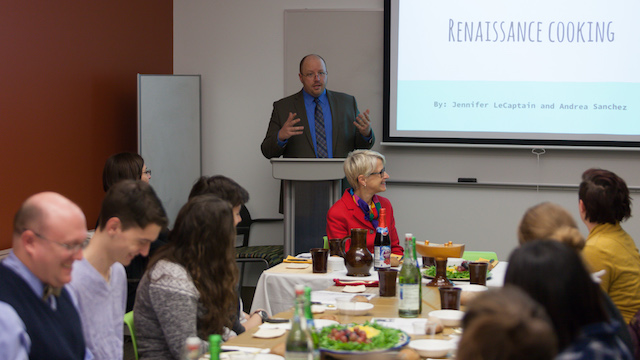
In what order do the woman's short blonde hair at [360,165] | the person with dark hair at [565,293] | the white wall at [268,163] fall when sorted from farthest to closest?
A: the white wall at [268,163] < the woman's short blonde hair at [360,165] < the person with dark hair at [565,293]

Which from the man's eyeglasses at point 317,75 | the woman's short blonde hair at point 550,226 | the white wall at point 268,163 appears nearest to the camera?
the woman's short blonde hair at point 550,226

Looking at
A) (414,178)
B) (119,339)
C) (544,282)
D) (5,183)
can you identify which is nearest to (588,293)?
(544,282)

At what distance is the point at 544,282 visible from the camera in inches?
50.5

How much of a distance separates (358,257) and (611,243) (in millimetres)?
1065

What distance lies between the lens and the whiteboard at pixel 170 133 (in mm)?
5613

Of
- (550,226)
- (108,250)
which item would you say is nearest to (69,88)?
(108,250)

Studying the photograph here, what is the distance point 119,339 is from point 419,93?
4.14 m

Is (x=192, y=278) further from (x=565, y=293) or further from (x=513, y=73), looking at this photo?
(x=513, y=73)

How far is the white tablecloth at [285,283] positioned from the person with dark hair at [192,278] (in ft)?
2.99

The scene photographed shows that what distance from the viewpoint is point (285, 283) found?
10.6 feet

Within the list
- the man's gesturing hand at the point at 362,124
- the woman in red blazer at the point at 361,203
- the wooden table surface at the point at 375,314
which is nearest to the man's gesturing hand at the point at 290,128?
the man's gesturing hand at the point at 362,124

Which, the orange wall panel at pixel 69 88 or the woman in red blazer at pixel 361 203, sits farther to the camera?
the orange wall panel at pixel 69 88

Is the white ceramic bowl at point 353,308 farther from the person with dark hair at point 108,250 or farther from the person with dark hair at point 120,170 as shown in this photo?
the person with dark hair at point 120,170

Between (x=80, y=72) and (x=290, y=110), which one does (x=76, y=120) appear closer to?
(x=80, y=72)
